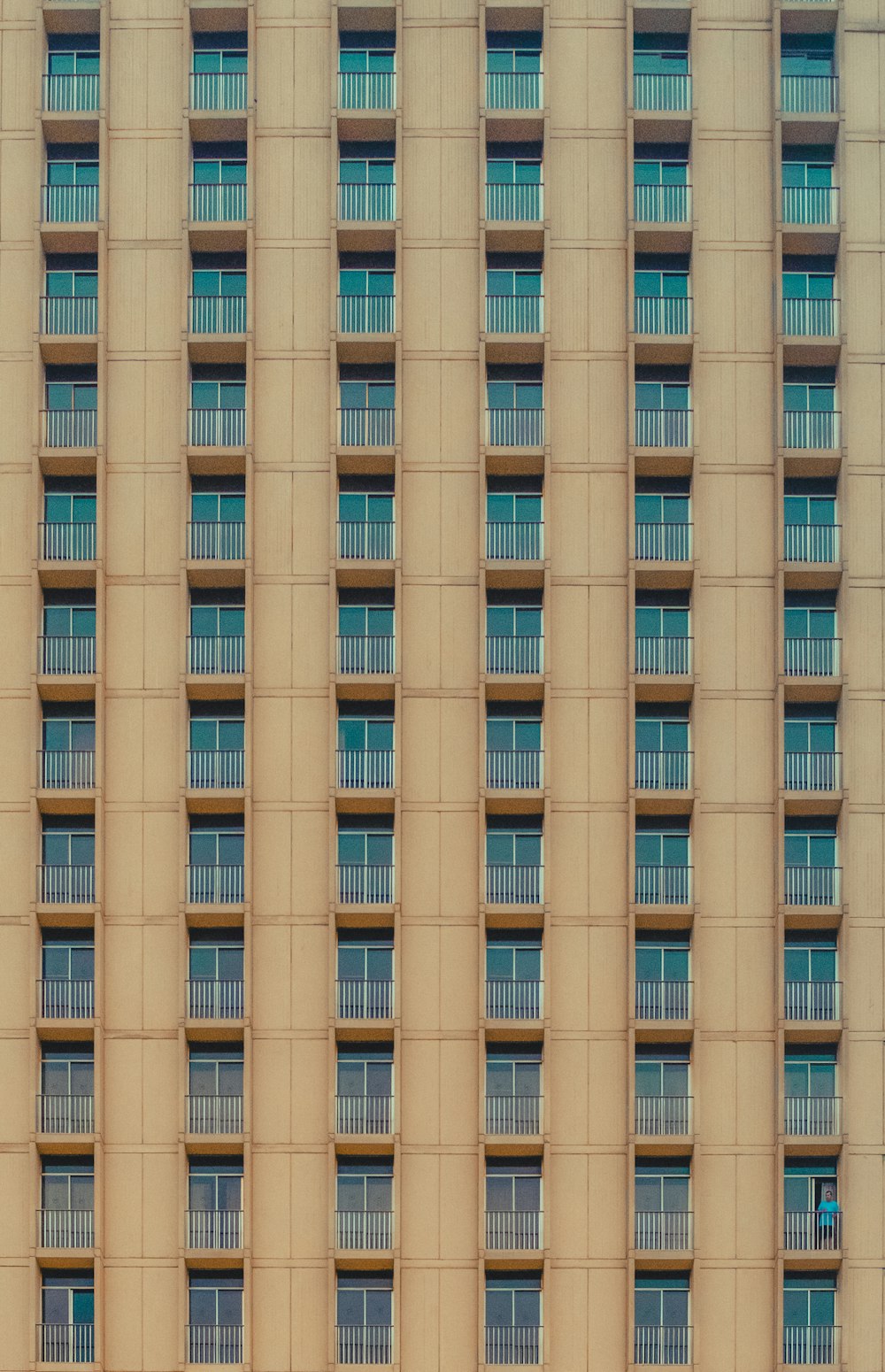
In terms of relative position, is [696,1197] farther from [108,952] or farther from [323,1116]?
[108,952]

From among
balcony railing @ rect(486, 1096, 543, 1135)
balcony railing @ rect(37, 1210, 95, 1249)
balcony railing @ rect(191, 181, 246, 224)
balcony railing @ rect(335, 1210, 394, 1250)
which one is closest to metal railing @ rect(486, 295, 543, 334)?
balcony railing @ rect(191, 181, 246, 224)

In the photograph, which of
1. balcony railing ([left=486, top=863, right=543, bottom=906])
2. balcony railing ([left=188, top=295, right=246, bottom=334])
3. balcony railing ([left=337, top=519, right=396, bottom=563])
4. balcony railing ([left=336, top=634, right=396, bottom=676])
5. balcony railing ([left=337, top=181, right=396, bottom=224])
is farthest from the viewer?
balcony railing ([left=337, top=181, right=396, bottom=224])

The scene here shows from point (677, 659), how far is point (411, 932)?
32.4ft

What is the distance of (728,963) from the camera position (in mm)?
36250

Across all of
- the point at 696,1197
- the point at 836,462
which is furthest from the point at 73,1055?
the point at 836,462

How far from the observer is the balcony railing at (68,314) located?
126 feet

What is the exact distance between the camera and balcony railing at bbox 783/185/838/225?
3869 centimetres

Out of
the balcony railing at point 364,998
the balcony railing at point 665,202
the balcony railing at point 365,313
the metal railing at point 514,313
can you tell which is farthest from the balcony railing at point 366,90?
the balcony railing at point 364,998

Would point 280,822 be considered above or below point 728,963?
above

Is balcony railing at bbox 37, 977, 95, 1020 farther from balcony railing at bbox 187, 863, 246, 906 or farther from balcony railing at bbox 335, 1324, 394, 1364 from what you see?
balcony railing at bbox 335, 1324, 394, 1364

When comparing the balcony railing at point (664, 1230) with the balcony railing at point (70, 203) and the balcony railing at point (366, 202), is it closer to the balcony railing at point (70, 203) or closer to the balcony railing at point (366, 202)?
the balcony railing at point (366, 202)

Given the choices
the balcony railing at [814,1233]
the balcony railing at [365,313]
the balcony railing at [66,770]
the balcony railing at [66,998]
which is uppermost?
the balcony railing at [365,313]

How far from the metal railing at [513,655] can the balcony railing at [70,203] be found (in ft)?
52.1

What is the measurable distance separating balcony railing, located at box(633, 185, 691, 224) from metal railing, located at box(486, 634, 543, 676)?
12016 millimetres
